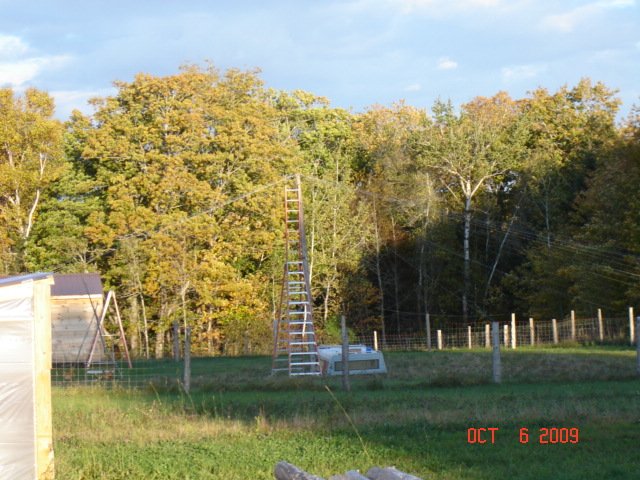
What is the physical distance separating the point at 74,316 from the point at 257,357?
7.10 m

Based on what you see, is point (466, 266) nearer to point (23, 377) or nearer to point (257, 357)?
point (257, 357)

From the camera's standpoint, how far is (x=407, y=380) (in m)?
22.4

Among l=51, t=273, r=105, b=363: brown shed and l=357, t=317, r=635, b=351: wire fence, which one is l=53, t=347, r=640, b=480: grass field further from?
l=357, t=317, r=635, b=351: wire fence

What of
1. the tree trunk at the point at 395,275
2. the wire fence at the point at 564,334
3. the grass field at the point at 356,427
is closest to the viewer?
the grass field at the point at 356,427

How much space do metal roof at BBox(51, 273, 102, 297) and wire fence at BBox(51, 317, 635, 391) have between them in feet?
8.20

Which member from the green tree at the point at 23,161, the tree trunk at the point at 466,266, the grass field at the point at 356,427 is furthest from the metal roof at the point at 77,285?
the tree trunk at the point at 466,266

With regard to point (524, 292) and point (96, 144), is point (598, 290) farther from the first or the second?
point (96, 144)

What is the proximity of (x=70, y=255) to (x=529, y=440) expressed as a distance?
37.0 metres

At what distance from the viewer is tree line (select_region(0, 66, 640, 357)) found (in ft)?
A: 152

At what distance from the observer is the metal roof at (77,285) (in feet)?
110

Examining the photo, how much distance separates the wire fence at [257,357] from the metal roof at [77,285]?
2.50 metres
